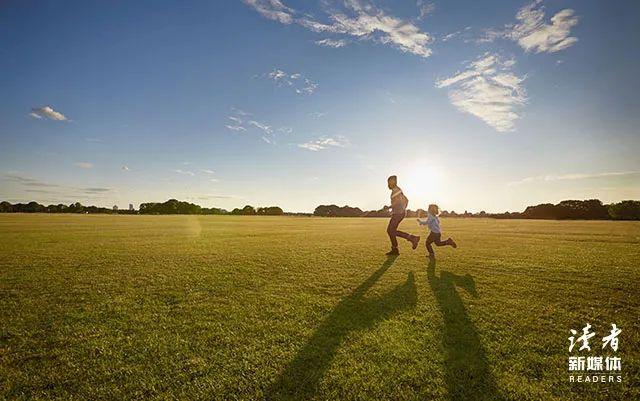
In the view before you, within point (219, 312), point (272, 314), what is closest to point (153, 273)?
point (219, 312)

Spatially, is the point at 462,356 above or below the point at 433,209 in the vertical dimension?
below

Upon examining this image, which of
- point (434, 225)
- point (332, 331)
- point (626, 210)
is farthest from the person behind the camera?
point (626, 210)

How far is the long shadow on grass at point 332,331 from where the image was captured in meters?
3.09

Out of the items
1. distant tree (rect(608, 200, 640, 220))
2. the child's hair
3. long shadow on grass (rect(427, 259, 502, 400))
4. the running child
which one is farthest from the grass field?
distant tree (rect(608, 200, 640, 220))

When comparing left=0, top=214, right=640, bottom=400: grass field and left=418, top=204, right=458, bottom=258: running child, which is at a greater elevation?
left=418, top=204, right=458, bottom=258: running child

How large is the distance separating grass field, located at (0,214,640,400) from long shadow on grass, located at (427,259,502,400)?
0.02 m

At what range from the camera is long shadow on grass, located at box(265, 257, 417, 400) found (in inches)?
122

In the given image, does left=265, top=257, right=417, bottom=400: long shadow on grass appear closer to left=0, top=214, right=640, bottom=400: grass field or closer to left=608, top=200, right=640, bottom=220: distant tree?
left=0, top=214, right=640, bottom=400: grass field

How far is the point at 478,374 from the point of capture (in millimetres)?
3281

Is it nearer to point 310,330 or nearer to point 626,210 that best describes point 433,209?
point 310,330
